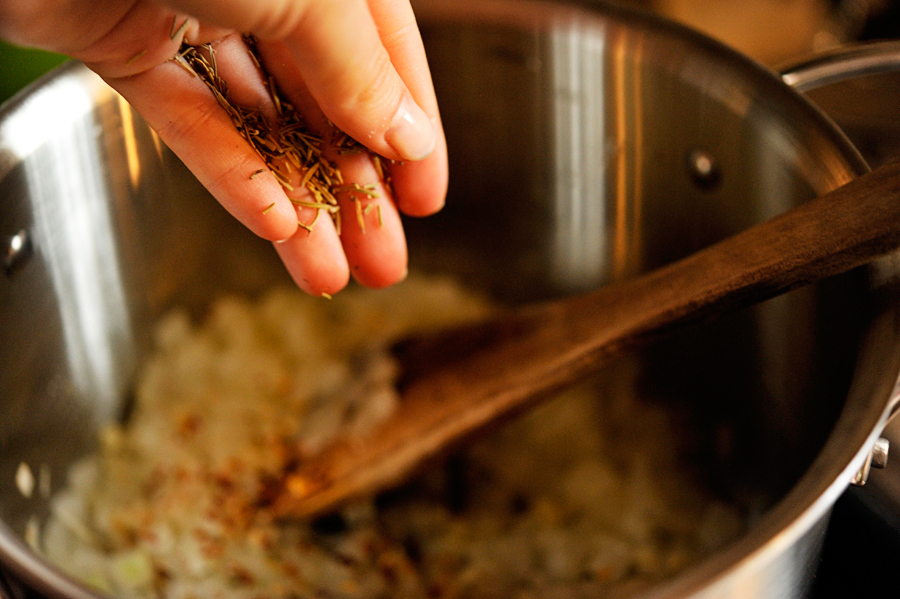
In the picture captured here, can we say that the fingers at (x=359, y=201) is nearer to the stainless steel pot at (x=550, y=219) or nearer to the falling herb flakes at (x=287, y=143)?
the falling herb flakes at (x=287, y=143)

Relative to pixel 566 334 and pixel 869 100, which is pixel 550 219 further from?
pixel 869 100

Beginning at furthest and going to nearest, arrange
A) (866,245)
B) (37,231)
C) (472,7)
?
(472,7)
(37,231)
(866,245)

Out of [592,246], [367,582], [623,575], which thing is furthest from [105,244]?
[623,575]

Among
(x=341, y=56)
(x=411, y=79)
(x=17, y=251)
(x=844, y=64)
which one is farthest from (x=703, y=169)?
(x=17, y=251)

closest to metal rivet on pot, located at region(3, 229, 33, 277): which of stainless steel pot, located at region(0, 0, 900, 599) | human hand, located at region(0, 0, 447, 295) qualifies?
stainless steel pot, located at region(0, 0, 900, 599)

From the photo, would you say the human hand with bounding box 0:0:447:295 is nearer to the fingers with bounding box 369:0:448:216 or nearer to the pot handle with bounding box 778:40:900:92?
the fingers with bounding box 369:0:448:216

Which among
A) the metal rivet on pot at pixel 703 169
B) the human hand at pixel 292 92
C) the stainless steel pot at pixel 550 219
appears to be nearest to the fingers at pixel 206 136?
the human hand at pixel 292 92

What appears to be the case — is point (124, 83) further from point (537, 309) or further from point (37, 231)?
point (537, 309)
